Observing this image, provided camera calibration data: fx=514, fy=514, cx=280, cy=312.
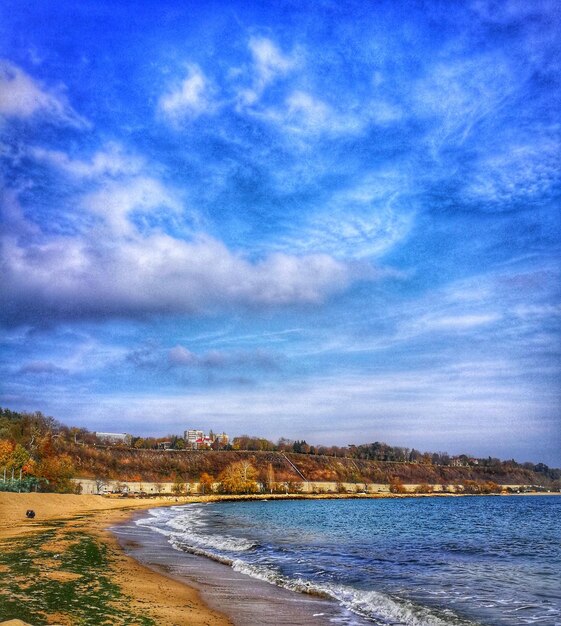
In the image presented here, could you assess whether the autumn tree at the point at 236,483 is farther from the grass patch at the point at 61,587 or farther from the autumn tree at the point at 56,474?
the grass patch at the point at 61,587

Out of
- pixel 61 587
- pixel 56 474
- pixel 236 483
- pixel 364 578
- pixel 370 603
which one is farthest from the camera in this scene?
pixel 236 483

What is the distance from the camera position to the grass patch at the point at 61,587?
13500 millimetres

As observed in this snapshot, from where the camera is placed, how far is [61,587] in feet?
55.5

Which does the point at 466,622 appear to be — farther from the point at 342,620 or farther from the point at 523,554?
the point at 523,554

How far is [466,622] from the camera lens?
617 inches

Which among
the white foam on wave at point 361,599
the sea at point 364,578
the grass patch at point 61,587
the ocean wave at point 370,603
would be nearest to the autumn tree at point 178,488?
the sea at point 364,578

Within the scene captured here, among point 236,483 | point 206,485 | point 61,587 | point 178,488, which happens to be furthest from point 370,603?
point 206,485

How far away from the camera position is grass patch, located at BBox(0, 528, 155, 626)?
1350 cm

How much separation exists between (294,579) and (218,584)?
3511 millimetres

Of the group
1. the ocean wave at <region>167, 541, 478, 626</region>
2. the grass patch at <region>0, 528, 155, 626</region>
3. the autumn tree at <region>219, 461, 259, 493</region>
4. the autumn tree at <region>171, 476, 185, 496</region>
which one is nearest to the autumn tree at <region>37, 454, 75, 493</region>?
the autumn tree at <region>171, 476, 185, 496</region>

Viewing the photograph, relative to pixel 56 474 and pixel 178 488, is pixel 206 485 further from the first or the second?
pixel 56 474

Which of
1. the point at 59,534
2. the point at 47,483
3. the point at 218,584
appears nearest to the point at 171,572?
the point at 218,584

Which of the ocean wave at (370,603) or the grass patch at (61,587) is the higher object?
the grass patch at (61,587)

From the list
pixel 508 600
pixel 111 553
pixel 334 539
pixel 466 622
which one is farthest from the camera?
pixel 334 539
